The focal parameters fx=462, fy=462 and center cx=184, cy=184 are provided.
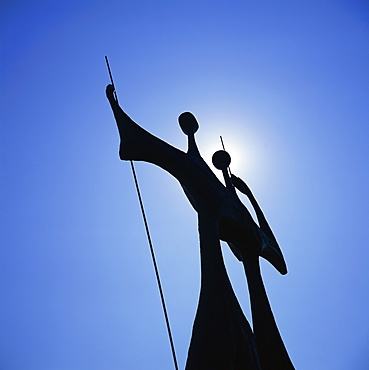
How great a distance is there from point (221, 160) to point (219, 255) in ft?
8.75

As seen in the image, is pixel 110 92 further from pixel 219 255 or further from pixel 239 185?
pixel 219 255

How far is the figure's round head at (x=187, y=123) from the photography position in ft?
24.2

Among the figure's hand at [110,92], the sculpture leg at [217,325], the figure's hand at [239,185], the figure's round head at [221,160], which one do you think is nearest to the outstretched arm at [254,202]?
the figure's hand at [239,185]

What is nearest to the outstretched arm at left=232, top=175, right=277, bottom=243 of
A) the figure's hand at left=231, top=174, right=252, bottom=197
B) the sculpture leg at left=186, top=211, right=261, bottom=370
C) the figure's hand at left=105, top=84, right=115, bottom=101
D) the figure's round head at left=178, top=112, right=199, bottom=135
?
the figure's hand at left=231, top=174, right=252, bottom=197

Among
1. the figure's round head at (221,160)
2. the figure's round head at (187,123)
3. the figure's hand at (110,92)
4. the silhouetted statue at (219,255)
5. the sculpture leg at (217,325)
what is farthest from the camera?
the figure's round head at (221,160)

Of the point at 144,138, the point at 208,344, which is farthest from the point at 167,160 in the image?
the point at 208,344

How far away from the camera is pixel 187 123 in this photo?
7395 millimetres

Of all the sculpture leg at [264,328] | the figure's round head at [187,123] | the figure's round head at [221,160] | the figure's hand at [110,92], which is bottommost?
the sculpture leg at [264,328]

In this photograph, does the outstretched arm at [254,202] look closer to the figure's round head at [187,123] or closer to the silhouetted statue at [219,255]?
the silhouetted statue at [219,255]

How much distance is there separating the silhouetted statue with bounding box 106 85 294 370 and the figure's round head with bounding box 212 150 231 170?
2.0 inches

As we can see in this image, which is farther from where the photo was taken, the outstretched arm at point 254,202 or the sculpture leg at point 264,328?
the outstretched arm at point 254,202

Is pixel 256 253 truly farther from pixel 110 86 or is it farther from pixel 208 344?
pixel 110 86

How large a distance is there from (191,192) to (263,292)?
5.36ft

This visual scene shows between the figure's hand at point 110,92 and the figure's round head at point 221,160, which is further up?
the figure's hand at point 110,92
